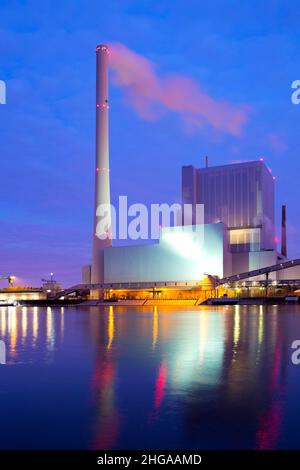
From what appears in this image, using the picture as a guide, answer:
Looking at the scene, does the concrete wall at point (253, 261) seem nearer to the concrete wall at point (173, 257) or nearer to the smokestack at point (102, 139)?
the concrete wall at point (173, 257)

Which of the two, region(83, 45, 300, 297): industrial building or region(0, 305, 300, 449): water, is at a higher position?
region(83, 45, 300, 297): industrial building

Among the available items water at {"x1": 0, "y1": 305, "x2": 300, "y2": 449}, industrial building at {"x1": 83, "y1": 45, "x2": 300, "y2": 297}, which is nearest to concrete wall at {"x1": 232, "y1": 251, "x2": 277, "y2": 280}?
industrial building at {"x1": 83, "y1": 45, "x2": 300, "y2": 297}

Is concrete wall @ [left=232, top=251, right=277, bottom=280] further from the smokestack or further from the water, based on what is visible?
the water

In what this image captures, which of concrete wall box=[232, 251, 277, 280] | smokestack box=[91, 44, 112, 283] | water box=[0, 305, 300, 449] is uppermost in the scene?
smokestack box=[91, 44, 112, 283]

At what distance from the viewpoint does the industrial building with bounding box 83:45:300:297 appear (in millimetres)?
120062

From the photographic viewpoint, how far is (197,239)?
399ft

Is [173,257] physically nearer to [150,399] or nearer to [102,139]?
[102,139]

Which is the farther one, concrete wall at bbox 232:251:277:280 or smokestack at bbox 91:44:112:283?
concrete wall at bbox 232:251:277:280

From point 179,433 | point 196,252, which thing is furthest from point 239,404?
point 196,252

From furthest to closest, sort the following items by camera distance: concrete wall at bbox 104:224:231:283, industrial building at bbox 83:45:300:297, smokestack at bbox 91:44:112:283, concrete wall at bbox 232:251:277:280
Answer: concrete wall at bbox 232:251:277:280 < industrial building at bbox 83:45:300:297 < smokestack at bbox 91:44:112:283 < concrete wall at bbox 104:224:231:283

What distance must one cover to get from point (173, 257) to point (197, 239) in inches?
318

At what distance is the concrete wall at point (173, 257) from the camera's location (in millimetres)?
119312

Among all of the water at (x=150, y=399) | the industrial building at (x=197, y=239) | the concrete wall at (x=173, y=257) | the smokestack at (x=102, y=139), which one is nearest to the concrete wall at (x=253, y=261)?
the industrial building at (x=197, y=239)

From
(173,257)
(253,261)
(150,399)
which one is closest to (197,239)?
(173,257)
